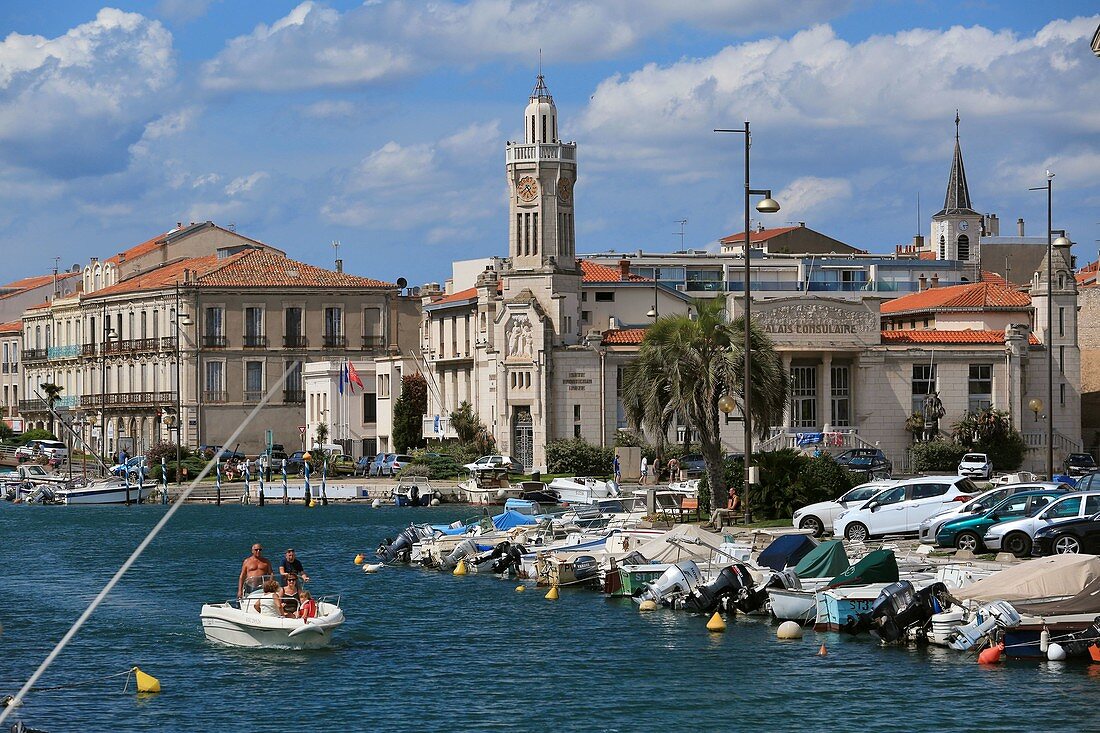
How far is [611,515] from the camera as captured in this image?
59.6 m

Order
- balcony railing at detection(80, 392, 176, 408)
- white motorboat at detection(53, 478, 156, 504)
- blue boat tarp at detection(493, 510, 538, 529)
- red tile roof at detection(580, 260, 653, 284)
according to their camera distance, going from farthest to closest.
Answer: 1. balcony railing at detection(80, 392, 176, 408)
2. red tile roof at detection(580, 260, 653, 284)
3. white motorboat at detection(53, 478, 156, 504)
4. blue boat tarp at detection(493, 510, 538, 529)

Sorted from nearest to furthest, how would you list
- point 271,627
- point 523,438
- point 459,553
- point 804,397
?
point 271,627 → point 459,553 → point 804,397 → point 523,438

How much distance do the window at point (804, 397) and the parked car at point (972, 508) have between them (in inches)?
1722

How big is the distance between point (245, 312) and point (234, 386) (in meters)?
4.80

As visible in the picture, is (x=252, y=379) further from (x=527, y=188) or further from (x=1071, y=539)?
(x=1071, y=539)

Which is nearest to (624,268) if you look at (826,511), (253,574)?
(826,511)

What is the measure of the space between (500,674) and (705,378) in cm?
2339

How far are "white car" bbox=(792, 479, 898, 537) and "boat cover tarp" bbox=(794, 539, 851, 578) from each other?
31.6ft

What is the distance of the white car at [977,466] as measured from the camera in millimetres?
80375

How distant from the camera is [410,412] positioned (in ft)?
345

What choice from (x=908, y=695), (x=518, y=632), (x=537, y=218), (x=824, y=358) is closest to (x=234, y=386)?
(x=537, y=218)

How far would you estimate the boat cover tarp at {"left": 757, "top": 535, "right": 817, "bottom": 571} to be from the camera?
42.1 m

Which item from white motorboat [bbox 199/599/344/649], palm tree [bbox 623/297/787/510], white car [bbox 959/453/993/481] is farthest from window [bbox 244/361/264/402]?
white motorboat [bbox 199/599/344/649]

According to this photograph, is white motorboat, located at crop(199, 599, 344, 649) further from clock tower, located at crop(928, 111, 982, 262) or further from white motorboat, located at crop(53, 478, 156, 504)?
clock tower, located at crop(928, 111, 982, 262)
